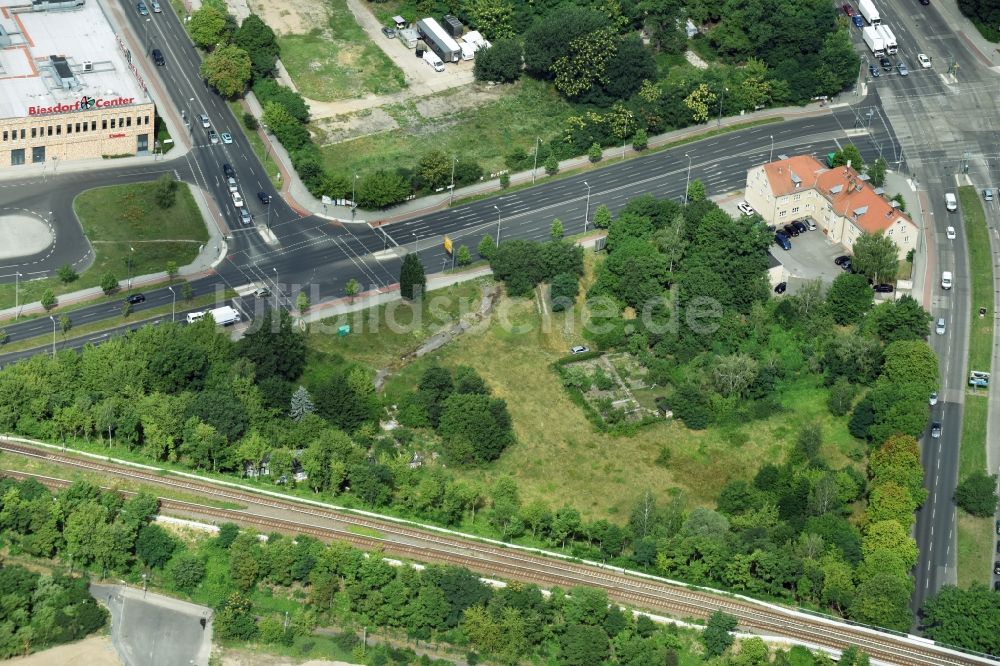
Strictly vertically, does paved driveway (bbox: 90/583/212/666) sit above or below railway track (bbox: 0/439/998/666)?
below

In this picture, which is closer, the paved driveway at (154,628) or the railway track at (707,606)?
the paved driveway at (154,628)

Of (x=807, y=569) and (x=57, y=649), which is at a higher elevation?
(x=807, y=569)

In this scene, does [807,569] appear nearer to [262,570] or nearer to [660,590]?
[660,590]

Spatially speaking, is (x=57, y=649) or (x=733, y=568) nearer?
(x=57, y=649)

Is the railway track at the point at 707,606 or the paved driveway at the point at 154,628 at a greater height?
the railway track at the point at 707,606

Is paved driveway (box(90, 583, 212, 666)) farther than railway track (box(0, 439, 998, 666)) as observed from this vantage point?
No

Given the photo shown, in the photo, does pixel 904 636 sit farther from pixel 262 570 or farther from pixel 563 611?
pixel 262 570

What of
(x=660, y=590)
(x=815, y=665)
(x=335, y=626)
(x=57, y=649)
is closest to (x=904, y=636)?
(x=815, y=665)

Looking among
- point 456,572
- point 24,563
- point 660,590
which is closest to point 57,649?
point 24,563

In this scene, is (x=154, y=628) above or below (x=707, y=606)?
below

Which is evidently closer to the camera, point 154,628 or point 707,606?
point 154,628
